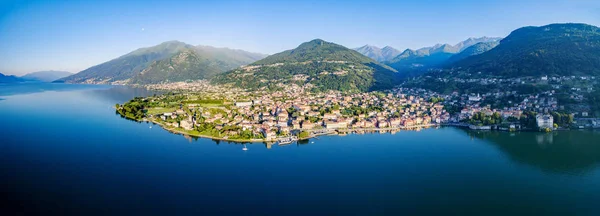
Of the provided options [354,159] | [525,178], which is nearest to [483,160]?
[525,178]

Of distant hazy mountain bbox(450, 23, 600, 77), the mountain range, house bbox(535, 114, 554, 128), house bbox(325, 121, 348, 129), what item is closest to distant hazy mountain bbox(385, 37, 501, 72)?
the mountain range

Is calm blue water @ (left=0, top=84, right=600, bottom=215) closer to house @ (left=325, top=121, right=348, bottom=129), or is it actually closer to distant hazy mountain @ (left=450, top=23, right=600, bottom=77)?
house @ (left=325, top=121, right=348, bottom=129)

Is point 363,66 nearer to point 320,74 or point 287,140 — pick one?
point 320,74

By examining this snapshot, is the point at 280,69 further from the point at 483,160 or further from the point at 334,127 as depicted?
the point at 483,160

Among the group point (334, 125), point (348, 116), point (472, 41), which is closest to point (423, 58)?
point (472, 41)

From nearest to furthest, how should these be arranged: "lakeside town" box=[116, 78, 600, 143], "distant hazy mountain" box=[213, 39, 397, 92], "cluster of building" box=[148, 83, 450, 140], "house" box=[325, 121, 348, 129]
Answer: "lakeside town" box=[116, 78, 600, 143] → "cluster of building" box=[148, 83, 450, 140] → "house" box=[325, 121, 348, 129] → "distant hazy mountain" box=[213, 39, 397, 92]

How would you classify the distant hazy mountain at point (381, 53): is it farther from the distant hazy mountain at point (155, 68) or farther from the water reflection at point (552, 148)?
the water reflection at point (552, 148)

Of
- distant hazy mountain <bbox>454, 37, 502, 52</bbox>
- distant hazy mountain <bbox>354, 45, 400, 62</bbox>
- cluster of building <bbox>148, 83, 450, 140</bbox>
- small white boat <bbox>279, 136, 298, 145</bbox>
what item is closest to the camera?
small white boat <bbox>279, 136, 298, 145</bbox>
